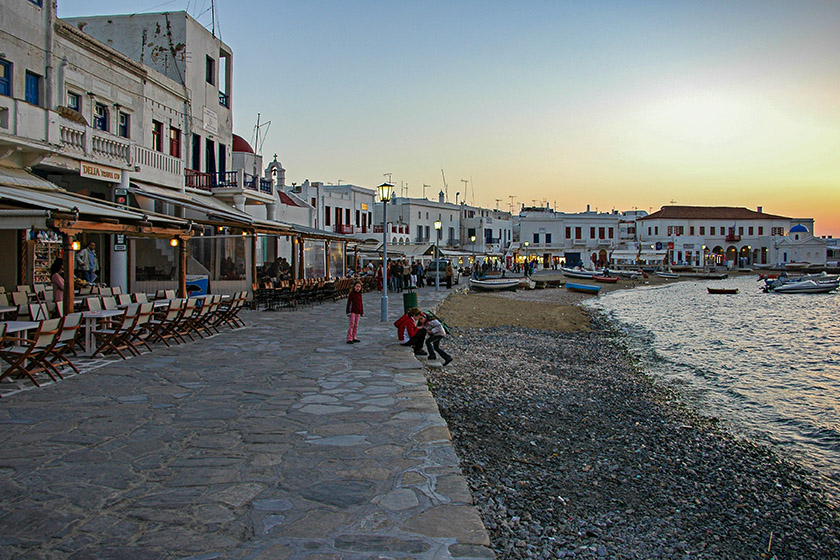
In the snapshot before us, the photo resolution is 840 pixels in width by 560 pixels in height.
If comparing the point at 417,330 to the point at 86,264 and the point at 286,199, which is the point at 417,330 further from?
the point at 286,199

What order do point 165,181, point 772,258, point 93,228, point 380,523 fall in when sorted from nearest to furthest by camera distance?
point 380,523
point 93,228
point 165,181
point 772,258

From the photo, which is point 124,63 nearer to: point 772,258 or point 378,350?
point 378,350

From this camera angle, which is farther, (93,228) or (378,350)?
(378,350)

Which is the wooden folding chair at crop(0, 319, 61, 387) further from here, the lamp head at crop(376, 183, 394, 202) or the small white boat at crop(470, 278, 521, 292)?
the small white boat at crop(470, 278, 521, 292)

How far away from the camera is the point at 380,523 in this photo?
367 cm

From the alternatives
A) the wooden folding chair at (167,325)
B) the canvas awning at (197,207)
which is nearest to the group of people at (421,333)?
the wooden folding chair at (167,325)

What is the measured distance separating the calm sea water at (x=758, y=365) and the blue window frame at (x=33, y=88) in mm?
16874

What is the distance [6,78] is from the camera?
44.4 ft

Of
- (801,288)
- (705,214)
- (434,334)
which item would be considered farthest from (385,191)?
(705,214)

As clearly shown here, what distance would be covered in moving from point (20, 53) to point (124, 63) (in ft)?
13.2

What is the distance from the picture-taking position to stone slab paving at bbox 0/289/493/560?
11.1 feet

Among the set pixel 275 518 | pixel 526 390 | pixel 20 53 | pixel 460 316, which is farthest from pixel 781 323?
pixel 20 53

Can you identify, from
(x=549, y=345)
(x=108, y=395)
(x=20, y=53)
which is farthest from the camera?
(x=549, y=345)

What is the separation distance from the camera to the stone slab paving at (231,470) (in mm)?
3398
